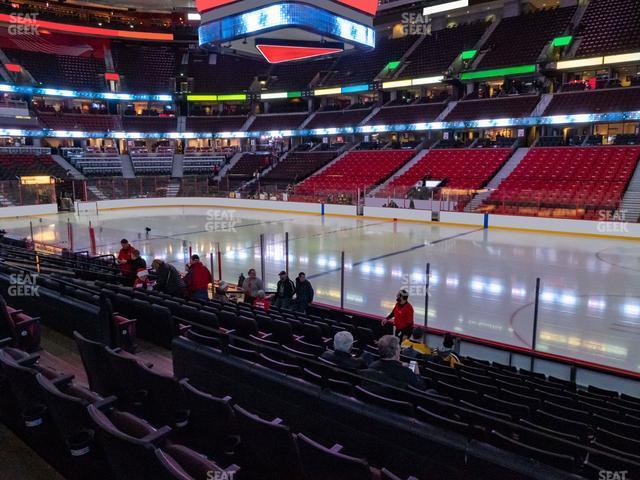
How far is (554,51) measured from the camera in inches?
1208

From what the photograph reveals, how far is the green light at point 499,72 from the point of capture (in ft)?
103

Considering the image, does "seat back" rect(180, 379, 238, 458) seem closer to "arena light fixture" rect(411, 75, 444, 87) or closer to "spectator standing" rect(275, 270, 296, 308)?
"spectator standing" rect(275, 270, 296, 308)

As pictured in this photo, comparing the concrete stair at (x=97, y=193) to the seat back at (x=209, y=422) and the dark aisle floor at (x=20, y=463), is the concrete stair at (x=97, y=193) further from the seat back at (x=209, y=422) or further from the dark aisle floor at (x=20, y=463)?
the seat back at (x=209, y=422)

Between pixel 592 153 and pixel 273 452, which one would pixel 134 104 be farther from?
pixel 273 452

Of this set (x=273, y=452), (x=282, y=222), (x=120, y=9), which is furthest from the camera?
(x=120, y=9)

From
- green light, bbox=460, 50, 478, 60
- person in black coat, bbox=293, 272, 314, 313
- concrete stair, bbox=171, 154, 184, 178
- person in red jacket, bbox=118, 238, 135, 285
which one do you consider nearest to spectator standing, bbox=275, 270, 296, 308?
person in black coat, bbox=293, 272, 314, 313

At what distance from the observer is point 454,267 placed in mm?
13773

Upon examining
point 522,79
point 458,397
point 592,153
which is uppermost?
point 522,79

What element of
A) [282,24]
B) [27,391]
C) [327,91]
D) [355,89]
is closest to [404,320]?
[27,391]

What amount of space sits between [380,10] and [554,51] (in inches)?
608

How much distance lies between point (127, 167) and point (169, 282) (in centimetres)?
3660

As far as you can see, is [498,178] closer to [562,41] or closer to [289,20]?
[562,41]

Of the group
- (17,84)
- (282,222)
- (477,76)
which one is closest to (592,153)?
(477,76)

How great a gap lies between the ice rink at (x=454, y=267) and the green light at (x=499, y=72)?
15.5 m
